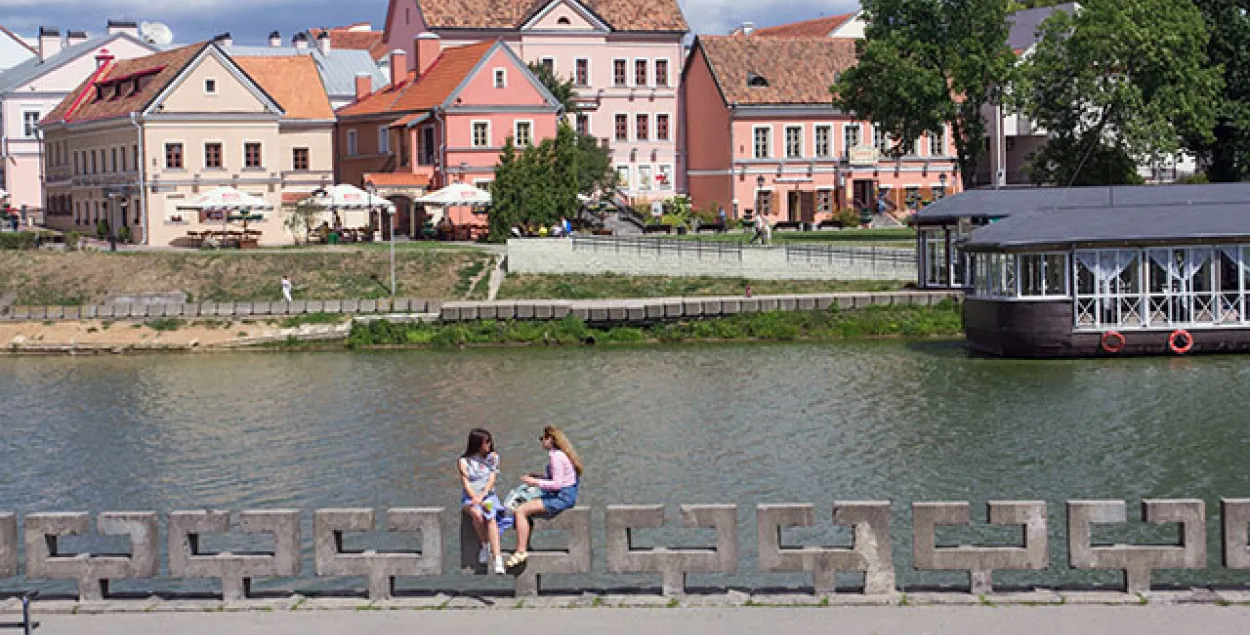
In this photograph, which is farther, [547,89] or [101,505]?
[547,89]

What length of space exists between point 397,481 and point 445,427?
22.9ft

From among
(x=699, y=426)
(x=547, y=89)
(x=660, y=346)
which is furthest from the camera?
(x=547, y=89)

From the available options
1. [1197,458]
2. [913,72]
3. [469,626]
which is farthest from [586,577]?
[913,72]

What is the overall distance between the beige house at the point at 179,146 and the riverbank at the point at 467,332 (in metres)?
13.8

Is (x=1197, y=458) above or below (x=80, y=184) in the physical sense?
below

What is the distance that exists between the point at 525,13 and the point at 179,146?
22936 millimetres

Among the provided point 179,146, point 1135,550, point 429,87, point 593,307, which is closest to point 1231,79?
point 593,307

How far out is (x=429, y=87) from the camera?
8250cm

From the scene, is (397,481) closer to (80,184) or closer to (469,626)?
(469,626)

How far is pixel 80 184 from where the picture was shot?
3332 inches

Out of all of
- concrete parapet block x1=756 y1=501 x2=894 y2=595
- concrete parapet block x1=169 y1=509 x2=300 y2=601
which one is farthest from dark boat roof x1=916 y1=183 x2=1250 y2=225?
concrete parapet block x1=169 y1=509 x2=300 y2=601

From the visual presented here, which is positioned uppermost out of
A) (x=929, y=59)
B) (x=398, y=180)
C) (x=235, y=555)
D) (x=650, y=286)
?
(x=929, y=59)

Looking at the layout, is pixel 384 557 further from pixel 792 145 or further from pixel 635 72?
pixel 635 72

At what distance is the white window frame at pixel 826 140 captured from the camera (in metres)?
90.4
